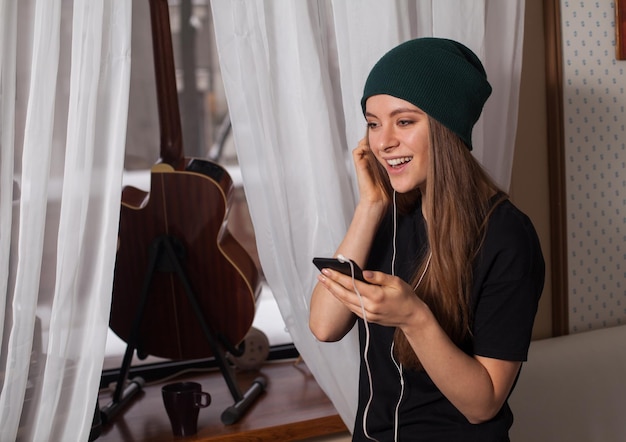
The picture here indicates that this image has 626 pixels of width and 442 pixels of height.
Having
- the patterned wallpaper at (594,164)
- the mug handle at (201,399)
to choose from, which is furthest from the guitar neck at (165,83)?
the patterned wallpaper at (594,164)

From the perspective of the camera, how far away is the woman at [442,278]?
1.26m

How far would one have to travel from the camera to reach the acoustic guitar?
195 centimetres

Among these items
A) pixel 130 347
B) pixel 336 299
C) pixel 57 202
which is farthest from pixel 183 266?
pixel 336 299

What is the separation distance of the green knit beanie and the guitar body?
0.74 metres

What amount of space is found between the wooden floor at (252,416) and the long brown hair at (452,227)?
590 millimetres

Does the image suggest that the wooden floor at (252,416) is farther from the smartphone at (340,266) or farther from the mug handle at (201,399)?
the smartphone at (340,266)

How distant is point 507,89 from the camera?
6.26ft

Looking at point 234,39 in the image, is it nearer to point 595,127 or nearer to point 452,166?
point 452,166

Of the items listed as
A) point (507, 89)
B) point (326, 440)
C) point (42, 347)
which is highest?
point (507, 89)

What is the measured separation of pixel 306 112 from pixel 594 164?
3.04ft

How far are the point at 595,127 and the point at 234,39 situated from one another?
3.55ft

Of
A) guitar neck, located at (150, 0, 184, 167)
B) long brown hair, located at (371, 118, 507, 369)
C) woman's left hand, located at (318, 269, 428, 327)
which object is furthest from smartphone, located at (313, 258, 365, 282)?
guitar neck, located at (150, 0, 184, 167)

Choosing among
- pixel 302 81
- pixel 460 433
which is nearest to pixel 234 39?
pixel 302 81

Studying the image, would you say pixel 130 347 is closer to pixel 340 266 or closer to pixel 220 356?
pixel 220 356
